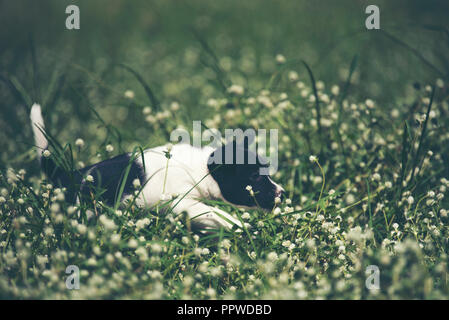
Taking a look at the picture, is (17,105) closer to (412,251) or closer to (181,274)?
(181,274)

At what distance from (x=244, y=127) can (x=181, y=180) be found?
1.12 meters

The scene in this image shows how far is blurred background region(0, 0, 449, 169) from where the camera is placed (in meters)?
4.25

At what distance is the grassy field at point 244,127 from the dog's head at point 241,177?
11cm

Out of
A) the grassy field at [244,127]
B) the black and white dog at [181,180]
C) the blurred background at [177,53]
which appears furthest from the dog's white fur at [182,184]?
the blurred background at [177,53]

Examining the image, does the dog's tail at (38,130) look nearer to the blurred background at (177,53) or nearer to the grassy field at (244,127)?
the grassy field at (244,127)

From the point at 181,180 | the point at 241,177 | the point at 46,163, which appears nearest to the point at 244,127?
the point at 241,177

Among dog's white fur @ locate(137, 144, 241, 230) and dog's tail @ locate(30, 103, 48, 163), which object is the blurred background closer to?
dog's tail @ locate(30, 103, 48, 163)

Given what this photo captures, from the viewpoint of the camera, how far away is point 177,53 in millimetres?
6086

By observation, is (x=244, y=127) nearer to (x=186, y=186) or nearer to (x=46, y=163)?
(x=186, y=186)

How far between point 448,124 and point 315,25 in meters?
3.66

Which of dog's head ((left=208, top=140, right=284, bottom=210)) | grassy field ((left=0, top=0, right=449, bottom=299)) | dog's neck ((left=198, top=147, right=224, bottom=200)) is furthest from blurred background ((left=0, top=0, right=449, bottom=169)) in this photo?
dog's head ((left=208, top=140, right=284, bottom=210))
